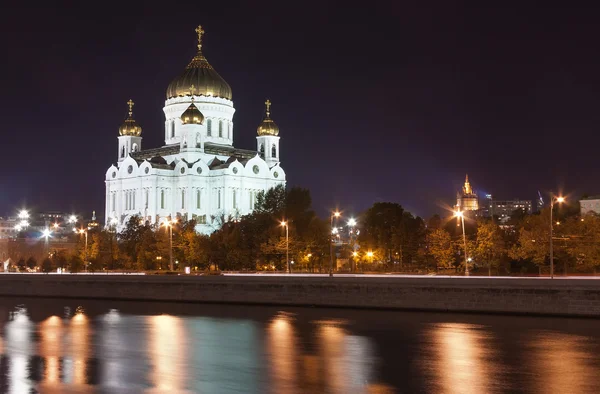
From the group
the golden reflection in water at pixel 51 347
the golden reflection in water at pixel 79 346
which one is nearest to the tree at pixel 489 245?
the golden reflection in water at pixel 79 346

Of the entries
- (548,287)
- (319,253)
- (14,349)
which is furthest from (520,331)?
(319,253)

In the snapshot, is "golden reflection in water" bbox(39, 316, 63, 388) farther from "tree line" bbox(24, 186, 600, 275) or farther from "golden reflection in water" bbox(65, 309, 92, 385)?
"tree line" bbox(24, 186, 600, 275)

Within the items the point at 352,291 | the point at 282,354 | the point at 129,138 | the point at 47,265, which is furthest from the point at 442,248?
the point at 129,138

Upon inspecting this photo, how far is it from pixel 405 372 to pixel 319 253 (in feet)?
147

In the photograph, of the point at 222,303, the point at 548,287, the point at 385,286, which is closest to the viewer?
the point at 548,287

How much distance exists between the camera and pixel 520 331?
30891mm

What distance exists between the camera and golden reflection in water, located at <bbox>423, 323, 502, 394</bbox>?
68.6ft

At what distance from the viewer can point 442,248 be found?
6016 centimetres

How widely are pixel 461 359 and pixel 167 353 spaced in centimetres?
859

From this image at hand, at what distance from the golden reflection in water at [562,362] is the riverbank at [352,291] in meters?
5.33

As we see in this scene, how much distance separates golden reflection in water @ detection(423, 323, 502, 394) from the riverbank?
13.8ft

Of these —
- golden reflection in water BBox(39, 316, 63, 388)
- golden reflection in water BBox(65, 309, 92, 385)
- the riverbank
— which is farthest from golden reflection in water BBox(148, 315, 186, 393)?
the riverbank

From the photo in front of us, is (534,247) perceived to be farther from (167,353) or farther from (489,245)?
(167,353)

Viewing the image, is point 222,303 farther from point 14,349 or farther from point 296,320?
point 14,349
